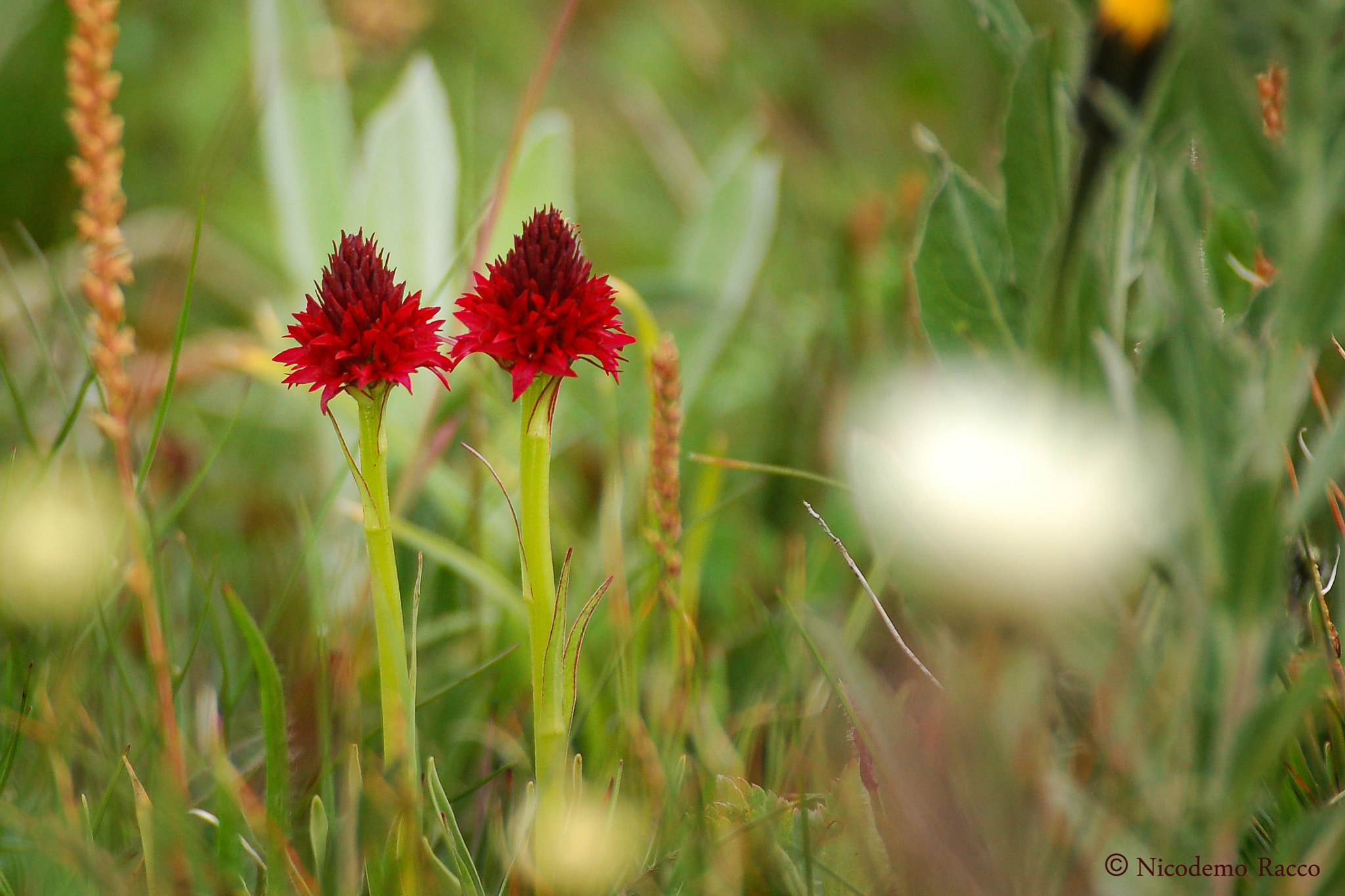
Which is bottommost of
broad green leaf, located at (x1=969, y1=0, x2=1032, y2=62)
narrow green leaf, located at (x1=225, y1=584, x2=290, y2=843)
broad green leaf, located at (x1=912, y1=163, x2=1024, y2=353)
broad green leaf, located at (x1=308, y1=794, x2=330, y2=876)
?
broad green leaf, located at (x1=308, y1=794, x2=330, y2=876)

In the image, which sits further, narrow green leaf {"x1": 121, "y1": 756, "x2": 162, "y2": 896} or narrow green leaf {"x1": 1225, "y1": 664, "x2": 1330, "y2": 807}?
narrow green leaf {"x1": 121, "y1": 756, "x2": 162, "y2": 896}

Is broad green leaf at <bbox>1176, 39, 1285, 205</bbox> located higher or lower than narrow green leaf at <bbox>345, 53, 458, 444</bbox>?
lower

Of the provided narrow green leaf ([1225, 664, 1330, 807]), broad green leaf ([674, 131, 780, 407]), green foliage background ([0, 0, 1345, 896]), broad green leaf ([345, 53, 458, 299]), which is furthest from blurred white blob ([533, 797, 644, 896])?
broad green leaf ([345, 53, 458, 299])

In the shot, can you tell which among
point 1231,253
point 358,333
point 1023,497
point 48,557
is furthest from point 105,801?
point 1231,253

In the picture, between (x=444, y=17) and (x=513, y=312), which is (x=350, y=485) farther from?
(x=444, y=17)

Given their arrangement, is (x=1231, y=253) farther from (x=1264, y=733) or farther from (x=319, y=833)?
(x=319, y=833)

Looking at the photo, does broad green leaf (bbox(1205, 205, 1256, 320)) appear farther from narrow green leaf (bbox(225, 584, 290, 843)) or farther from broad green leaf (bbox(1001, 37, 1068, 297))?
narrow green leaf (bbox(225, 584, 290, 843))

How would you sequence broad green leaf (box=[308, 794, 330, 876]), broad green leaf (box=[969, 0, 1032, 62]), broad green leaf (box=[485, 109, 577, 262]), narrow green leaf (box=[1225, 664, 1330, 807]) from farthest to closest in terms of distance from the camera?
broad green leaf (box=[485, 109, 577, 262]), broad green leaf (box=[969, 0, 1032, 62]), broad green leaf (box=[308, 794, 330, 876]), narrow green leaf (box=[1225, 664, 1330, 807])

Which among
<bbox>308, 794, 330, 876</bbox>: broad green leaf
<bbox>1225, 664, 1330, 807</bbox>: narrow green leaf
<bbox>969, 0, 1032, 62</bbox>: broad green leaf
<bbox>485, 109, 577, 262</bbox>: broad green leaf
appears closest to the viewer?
<bbox>1225, 664, 1330, 807</bbox>: narrow green leaf
